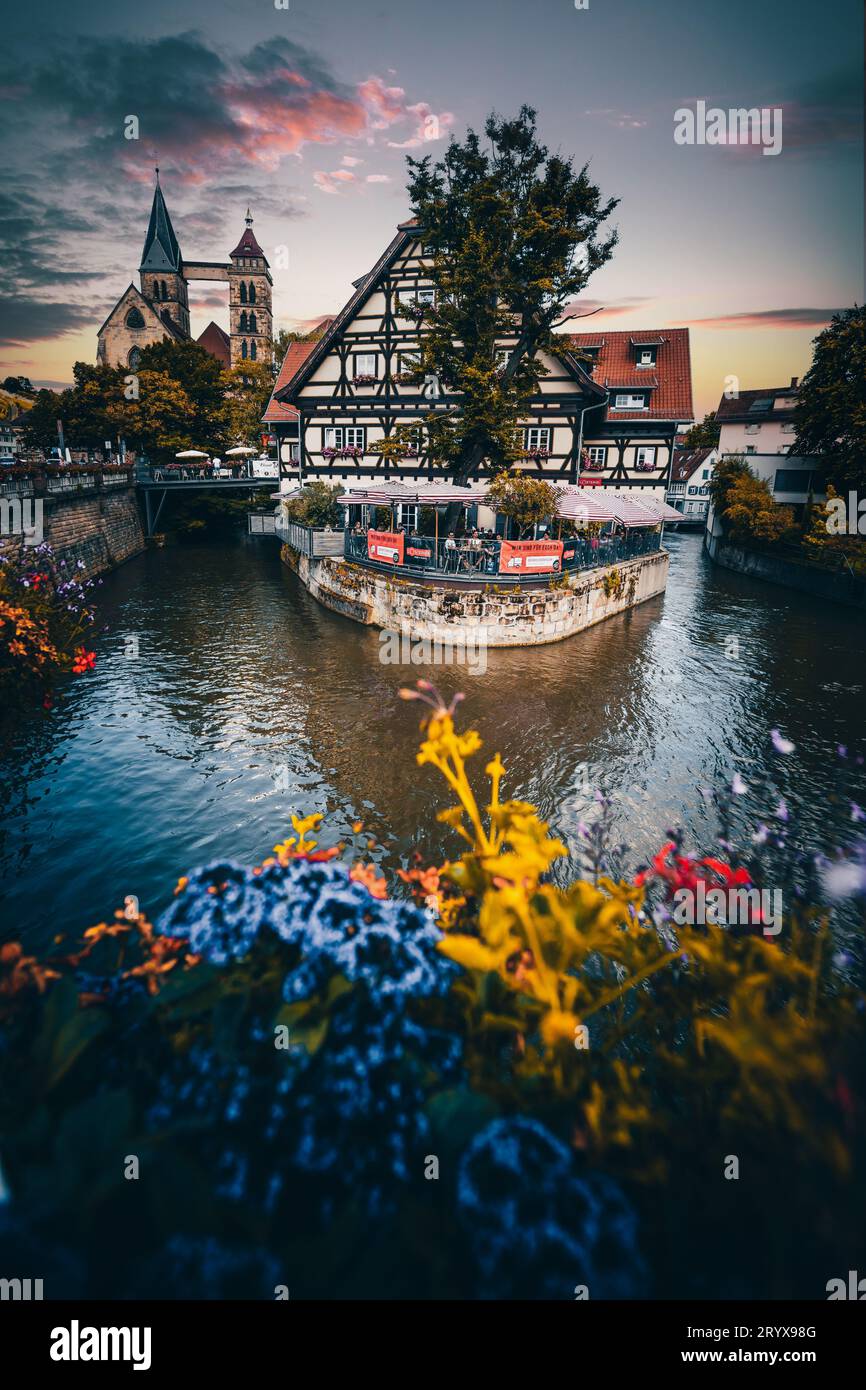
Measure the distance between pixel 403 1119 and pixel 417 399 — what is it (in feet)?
97.8

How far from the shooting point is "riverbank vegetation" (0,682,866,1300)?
7.11 ft

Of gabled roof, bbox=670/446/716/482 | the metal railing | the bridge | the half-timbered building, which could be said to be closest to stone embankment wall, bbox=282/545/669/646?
the metal railing

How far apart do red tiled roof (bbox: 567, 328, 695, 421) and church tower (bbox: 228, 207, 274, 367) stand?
84.3 metres

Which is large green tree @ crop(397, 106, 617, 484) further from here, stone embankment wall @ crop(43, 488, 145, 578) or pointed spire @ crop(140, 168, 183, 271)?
pointed spire @ crop(140, 168, 183, 271)

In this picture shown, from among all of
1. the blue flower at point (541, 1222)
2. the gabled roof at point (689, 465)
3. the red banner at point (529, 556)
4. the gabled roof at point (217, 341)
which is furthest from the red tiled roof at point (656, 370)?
the gabled roof at point (217, 341)

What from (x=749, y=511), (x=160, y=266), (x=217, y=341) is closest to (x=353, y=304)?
(x=749, y=511)

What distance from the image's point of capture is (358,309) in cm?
2709

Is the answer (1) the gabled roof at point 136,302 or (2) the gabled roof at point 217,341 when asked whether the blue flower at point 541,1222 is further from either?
(2) the gabled roof at point 217,341

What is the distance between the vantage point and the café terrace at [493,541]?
1889 centimetres

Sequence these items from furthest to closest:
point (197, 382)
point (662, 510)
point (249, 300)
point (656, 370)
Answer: point (249, 300)
point (197, 382)
point (656, 370)
point (662, 510)

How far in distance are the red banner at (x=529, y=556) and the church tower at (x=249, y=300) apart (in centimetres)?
9964

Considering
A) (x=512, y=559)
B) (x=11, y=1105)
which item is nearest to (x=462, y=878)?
(x=11, y=1105)

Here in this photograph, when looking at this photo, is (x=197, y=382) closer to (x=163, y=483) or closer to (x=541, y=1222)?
(x=163, y=483)
